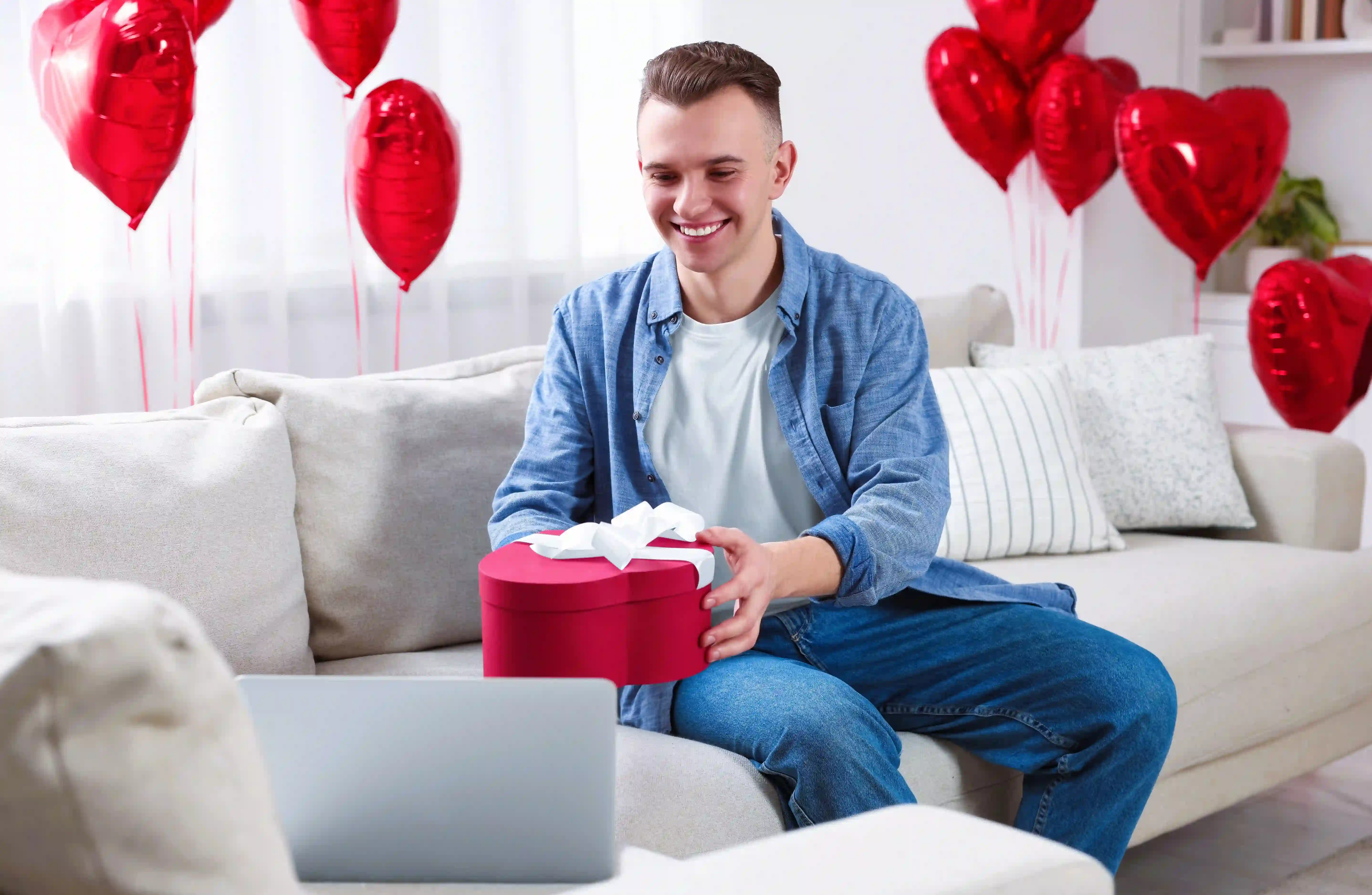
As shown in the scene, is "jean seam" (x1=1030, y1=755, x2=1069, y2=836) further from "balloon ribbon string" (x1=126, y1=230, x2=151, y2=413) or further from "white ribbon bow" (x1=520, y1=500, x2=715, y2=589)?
"balloon ribbon string" (x1=126, y1=230, x2=151, y2=413)

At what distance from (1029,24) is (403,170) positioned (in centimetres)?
147

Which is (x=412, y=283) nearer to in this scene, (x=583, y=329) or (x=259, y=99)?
(x=259, y=99)

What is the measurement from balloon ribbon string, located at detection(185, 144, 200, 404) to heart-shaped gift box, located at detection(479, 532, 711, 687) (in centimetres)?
134

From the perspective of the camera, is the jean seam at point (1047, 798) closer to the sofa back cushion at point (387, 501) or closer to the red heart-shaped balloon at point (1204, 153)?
the sofa back cushion at point (387, 501)

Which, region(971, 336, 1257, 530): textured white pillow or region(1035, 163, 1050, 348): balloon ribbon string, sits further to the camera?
region(1035, 163, 1050, 348): balloon ribbon string

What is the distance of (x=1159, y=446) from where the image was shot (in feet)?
8.24

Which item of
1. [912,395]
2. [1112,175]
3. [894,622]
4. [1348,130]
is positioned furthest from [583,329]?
[1348,130]

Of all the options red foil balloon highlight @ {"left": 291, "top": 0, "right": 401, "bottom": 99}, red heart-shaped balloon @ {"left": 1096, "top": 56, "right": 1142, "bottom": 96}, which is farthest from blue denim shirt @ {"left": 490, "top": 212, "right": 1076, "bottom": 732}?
red heart-shaped balloon @ {"left": 1096, "top": 56, "right": 1142, "bottom": 96}

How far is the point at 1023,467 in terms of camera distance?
7.77ft

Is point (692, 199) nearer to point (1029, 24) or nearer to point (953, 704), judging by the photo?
point (953, 704)

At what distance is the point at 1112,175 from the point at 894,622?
214 centimetres

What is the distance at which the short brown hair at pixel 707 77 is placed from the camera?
63.0 inches

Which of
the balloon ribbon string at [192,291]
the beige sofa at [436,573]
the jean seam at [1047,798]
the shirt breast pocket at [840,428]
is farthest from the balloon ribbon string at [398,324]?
the jean seam at [1047,798]

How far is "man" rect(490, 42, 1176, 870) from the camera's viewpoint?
1.57 meters
